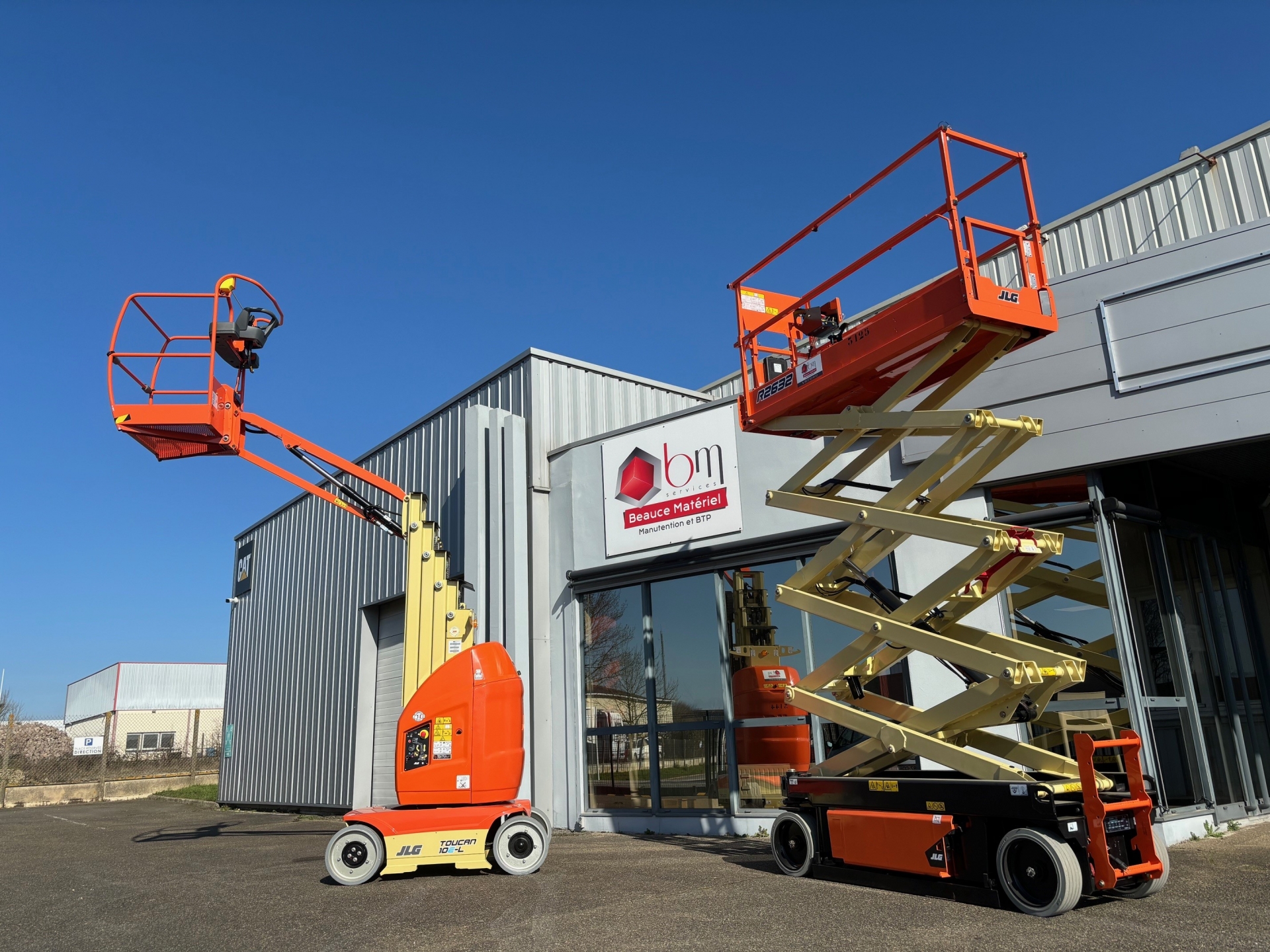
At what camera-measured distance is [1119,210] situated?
11797 mm

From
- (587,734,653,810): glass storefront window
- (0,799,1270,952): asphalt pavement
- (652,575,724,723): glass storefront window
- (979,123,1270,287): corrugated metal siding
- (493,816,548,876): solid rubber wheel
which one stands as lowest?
(0,799,1270,952): asphalt pavement

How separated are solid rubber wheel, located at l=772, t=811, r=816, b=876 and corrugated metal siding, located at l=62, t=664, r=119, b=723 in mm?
56731

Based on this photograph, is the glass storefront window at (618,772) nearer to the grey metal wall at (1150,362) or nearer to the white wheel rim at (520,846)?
the white wheel rim at (520,846)

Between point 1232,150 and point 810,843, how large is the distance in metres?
9.29

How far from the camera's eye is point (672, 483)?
12062 millimetres

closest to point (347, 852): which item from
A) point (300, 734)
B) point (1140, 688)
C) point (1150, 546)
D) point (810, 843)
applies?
point (810, 843)

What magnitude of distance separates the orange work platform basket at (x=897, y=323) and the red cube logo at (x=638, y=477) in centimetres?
326

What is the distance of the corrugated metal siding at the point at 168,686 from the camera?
5481 cm

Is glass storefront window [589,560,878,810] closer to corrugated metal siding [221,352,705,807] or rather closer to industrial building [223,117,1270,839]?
industrial building [223,117,1270,839]

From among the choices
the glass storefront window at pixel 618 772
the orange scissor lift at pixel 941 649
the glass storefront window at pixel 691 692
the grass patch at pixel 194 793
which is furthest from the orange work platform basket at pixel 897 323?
the grass patch at pixel 194 793

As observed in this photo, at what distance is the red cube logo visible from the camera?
12.3 m

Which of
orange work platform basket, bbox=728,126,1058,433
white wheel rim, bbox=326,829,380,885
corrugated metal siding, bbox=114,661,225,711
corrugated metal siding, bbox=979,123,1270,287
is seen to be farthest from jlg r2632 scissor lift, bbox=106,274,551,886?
corrugated metal siding, bbox=114,661,225,711

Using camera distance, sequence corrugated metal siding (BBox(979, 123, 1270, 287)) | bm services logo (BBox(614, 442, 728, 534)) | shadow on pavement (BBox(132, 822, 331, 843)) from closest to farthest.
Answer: corrugated metal siding (BBox(979, 123, 1270, 287)) → bm services logo (BBox(614, 442, 728, 534)) → shadow on pavement (BBox(132, 822, 331, 843))

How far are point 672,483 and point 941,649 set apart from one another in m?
5.58
